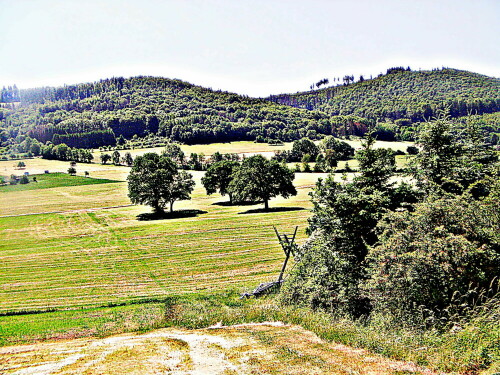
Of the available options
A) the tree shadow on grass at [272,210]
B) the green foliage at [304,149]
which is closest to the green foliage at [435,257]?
the tree shadow on grass at [272,210]

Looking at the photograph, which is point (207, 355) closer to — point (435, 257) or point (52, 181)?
point (435, 257)

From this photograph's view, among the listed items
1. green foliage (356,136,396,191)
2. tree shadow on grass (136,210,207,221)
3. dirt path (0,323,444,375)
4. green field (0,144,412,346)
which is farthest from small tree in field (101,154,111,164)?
green foliage (356,136,396,191)

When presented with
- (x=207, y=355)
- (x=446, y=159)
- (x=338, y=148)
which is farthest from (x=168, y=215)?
(x=338, y=148)

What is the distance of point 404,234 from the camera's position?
1546 cm

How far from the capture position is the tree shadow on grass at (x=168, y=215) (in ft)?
227

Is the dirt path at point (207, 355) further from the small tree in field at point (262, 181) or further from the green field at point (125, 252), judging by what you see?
the small tree in field at point (262, 181)

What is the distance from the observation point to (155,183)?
72.0 m

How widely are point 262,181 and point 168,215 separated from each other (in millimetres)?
21054

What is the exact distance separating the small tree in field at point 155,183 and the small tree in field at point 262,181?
13.3 m

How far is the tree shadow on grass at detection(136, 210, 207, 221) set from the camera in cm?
6912

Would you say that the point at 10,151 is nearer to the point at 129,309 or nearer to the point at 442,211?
the point at 129,309

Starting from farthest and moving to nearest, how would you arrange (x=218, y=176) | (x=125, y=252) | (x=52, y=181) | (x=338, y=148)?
(x=338, y=148) < (x=52, y=181) < (x=218, y=176) < (x=125, y=252)

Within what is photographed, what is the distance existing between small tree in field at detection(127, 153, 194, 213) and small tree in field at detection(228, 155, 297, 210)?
13.3 m

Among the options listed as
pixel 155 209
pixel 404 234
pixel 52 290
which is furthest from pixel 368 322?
pixel 155 209
